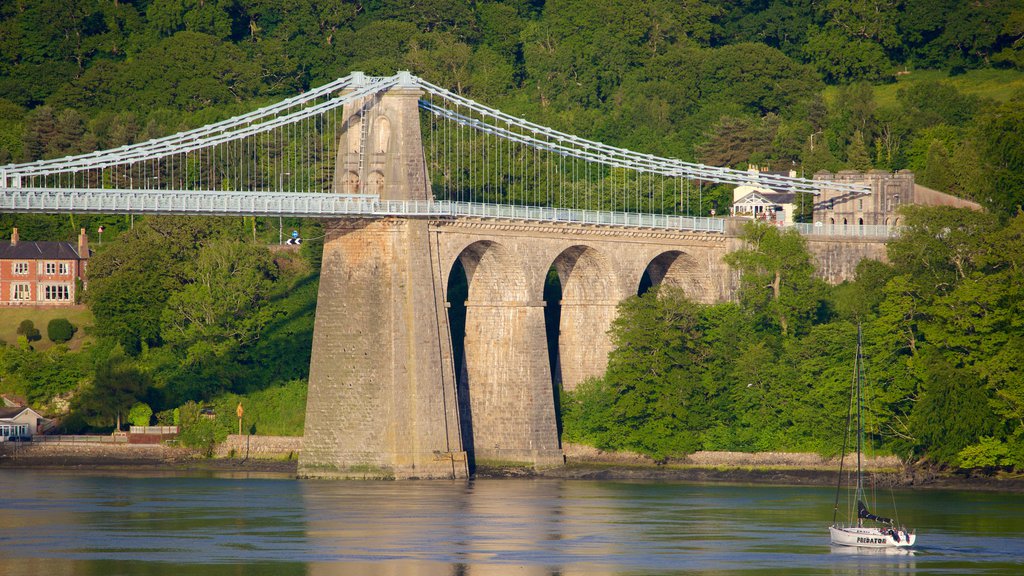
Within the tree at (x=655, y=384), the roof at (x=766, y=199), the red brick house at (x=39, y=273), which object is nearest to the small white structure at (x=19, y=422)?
the red brick house at (x=39, y=273)

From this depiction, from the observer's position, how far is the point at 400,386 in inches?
3004

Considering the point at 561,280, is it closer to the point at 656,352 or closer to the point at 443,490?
the point at 656,352

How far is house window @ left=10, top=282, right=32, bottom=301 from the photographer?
347 feet

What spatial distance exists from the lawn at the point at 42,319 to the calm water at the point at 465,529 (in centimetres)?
2144

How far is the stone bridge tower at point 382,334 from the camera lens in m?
76.4

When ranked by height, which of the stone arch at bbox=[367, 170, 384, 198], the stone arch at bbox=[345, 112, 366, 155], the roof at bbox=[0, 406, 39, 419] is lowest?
the roof at bbox=[0, 406, 39, 419]

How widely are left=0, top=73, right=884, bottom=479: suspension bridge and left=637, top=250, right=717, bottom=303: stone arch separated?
74 mm

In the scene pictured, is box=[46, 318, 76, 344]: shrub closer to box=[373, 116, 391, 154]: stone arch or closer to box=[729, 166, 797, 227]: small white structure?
box=[373, 116, 391, 154]: stone arch

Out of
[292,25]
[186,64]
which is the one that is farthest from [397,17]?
[186,64]

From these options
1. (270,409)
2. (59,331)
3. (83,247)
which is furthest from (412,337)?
(83,247)

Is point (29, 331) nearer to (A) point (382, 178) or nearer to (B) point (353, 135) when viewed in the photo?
(B) point (353, 135)

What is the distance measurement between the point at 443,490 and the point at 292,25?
65677mm

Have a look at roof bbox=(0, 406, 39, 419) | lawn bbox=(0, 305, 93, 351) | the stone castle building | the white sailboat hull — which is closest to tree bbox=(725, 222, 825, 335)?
the stone castle building

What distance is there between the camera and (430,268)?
78.0m
